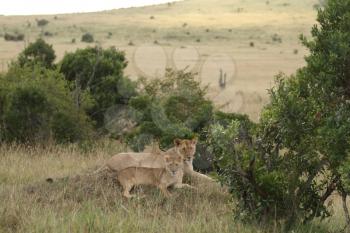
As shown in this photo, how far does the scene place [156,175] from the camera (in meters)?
8.08

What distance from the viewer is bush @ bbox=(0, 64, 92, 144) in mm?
12938

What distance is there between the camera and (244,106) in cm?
2284

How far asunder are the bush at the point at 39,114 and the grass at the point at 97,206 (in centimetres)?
296

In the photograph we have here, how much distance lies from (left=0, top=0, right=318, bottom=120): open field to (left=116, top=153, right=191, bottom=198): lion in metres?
8.61

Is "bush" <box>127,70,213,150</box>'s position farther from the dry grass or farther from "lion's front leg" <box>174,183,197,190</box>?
"lion's front leg" <box>174,183,197,190</box>

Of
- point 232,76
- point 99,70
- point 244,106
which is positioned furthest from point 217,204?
point 232,76

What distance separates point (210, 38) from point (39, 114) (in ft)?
169

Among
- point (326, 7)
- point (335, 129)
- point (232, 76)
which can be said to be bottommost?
point (232, 76)

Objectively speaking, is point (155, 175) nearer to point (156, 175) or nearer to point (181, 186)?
point (156, 175)

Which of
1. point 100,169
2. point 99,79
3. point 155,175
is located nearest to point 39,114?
point 99,79

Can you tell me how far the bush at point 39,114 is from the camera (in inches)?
509

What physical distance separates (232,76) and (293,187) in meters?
28.7

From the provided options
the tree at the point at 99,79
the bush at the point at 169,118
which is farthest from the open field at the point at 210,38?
the bush at the point at 169,118

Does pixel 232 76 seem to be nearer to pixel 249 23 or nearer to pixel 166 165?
pixel 166 165
